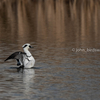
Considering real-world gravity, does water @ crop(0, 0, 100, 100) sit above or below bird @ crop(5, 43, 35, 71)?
below

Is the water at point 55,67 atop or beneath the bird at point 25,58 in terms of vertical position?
beneath

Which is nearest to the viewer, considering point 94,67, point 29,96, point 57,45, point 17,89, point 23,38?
point 29,96

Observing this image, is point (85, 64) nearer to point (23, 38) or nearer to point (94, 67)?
point (94, 67)

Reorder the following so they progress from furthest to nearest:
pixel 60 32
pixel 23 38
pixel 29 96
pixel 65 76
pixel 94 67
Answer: pixel 60 32 → pixel 23 38 → pixel 94 67 → pixel 65 76 → pixel 29 96

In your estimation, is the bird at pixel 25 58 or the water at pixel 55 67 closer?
the water at pixel 55 67

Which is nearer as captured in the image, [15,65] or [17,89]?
[17,89]

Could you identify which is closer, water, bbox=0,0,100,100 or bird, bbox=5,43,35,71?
water, bbox=0,0,100,100

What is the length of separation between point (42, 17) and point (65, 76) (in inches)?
1151

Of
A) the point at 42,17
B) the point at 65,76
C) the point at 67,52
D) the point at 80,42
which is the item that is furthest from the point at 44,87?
the point at 42,17

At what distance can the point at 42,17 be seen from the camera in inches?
1709

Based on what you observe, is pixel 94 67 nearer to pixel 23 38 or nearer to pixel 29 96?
pixel 29 96

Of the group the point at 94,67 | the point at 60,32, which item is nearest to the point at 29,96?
the point at 94,67

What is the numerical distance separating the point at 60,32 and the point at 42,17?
44.7ft

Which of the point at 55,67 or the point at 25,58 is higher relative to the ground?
the point at 25,58
